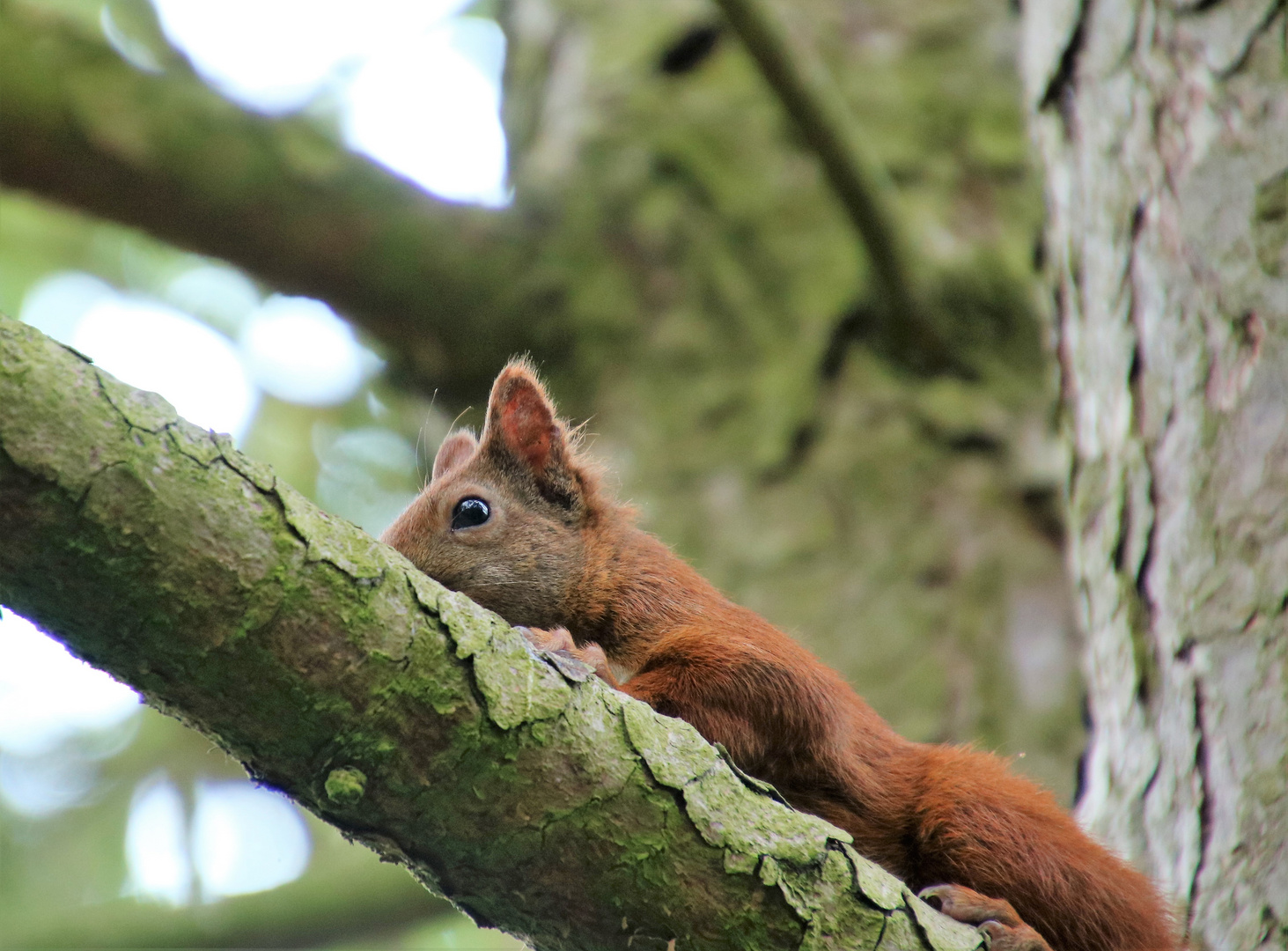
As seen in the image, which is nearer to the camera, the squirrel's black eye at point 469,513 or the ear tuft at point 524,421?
the squirrel's black eye at point 469,513

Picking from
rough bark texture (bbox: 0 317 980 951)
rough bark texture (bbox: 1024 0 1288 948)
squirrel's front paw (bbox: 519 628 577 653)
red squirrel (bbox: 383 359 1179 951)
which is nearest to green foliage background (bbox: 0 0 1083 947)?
rough bark texture (bbox: 1024 0 1288 948)

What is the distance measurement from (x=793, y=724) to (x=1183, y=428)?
4.35 ft

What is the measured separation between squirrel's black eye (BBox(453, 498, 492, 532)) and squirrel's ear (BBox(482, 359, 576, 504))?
A: 0.19 meters

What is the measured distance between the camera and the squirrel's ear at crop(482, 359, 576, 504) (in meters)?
3.55

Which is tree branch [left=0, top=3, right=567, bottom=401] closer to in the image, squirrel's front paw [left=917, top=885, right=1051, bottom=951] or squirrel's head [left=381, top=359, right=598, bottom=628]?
squirrel's head [left=381, top=359, right=598, bottom=628]

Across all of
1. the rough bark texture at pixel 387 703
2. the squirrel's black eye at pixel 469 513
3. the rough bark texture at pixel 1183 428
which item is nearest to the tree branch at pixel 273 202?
Answer: the squirrel's black eye at pixel 469 513

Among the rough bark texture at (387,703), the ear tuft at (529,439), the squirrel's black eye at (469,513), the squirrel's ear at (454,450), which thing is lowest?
the rough bark texture at (387,703)

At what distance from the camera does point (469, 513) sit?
346 cm

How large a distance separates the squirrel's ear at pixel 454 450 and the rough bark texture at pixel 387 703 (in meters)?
2.08

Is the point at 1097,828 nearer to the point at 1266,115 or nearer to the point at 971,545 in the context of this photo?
the point at 971,545

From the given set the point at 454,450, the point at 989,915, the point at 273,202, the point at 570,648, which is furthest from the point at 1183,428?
the point at 273,202

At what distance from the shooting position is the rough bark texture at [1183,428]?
9.34ft

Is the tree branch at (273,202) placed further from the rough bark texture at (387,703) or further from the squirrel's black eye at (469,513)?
the rough bark texture at (387,703)

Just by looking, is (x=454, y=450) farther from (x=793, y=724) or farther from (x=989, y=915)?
(x=989, y=915)
